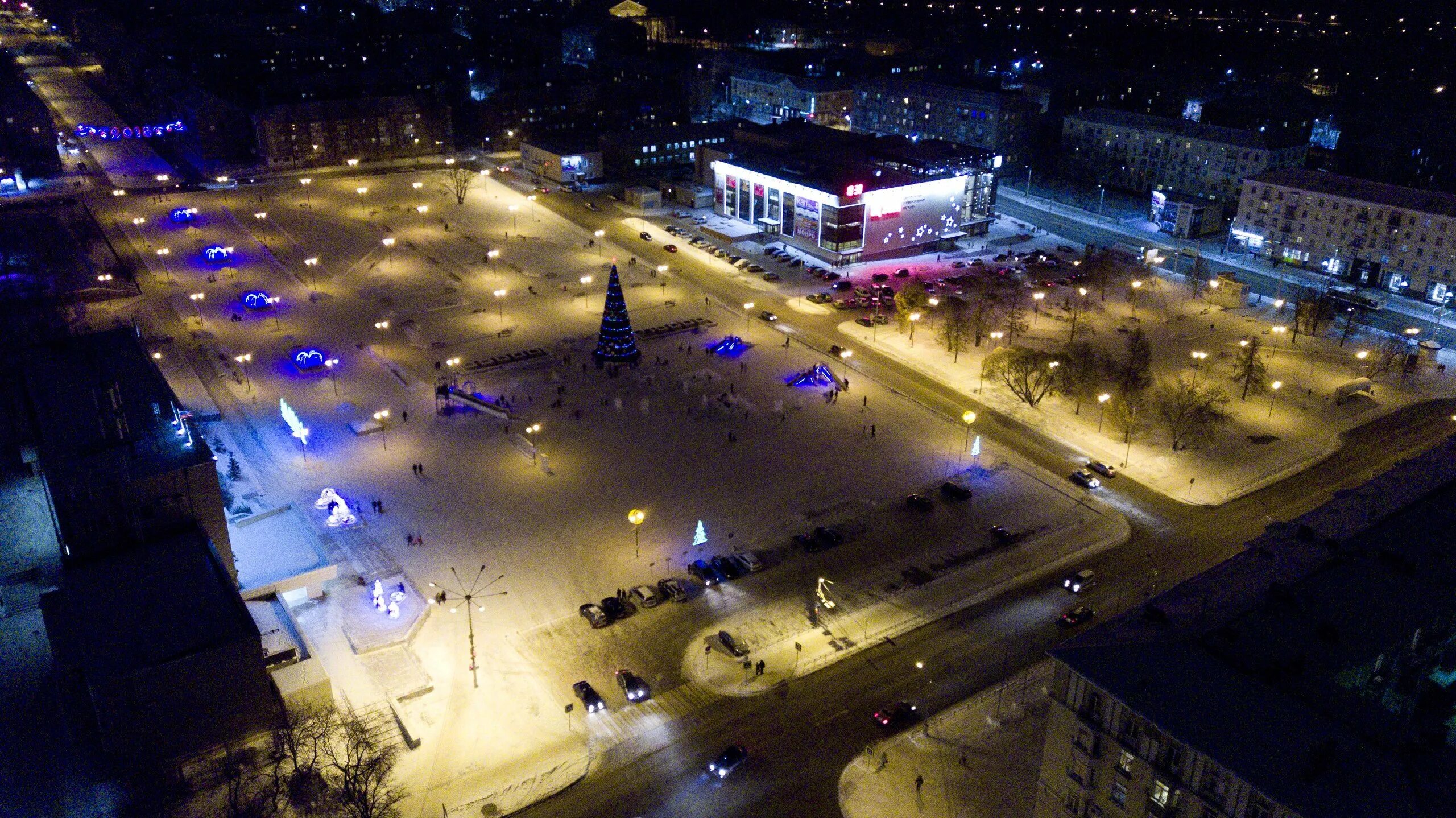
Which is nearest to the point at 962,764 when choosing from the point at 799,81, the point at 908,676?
the point at 908,676

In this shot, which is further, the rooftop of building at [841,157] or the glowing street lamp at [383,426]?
the rooftop of building at [841,157]

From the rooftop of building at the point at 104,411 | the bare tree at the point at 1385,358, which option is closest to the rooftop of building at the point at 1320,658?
the bare tree at the point at 1385,358

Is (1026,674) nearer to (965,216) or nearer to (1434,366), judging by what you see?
(1434,366)

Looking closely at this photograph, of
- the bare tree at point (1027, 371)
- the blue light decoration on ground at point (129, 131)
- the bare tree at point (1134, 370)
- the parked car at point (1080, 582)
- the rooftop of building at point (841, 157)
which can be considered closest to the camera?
the parked car at point (1080, 582)

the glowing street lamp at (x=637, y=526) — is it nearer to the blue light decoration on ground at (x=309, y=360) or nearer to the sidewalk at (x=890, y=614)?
the sidewalk at (x=890, y=614)

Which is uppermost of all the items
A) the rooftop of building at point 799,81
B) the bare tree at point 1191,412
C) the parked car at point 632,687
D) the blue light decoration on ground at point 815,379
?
the rooftop of building at point 799,81

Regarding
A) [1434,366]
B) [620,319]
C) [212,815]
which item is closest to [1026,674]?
[212,815]

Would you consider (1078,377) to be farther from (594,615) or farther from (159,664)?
(159,664)

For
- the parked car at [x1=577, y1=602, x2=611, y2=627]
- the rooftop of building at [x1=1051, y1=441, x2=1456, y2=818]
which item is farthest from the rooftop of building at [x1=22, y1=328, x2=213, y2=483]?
the rooftop of building at [x1=1051, y1=441, x2=1456, y2=818]
